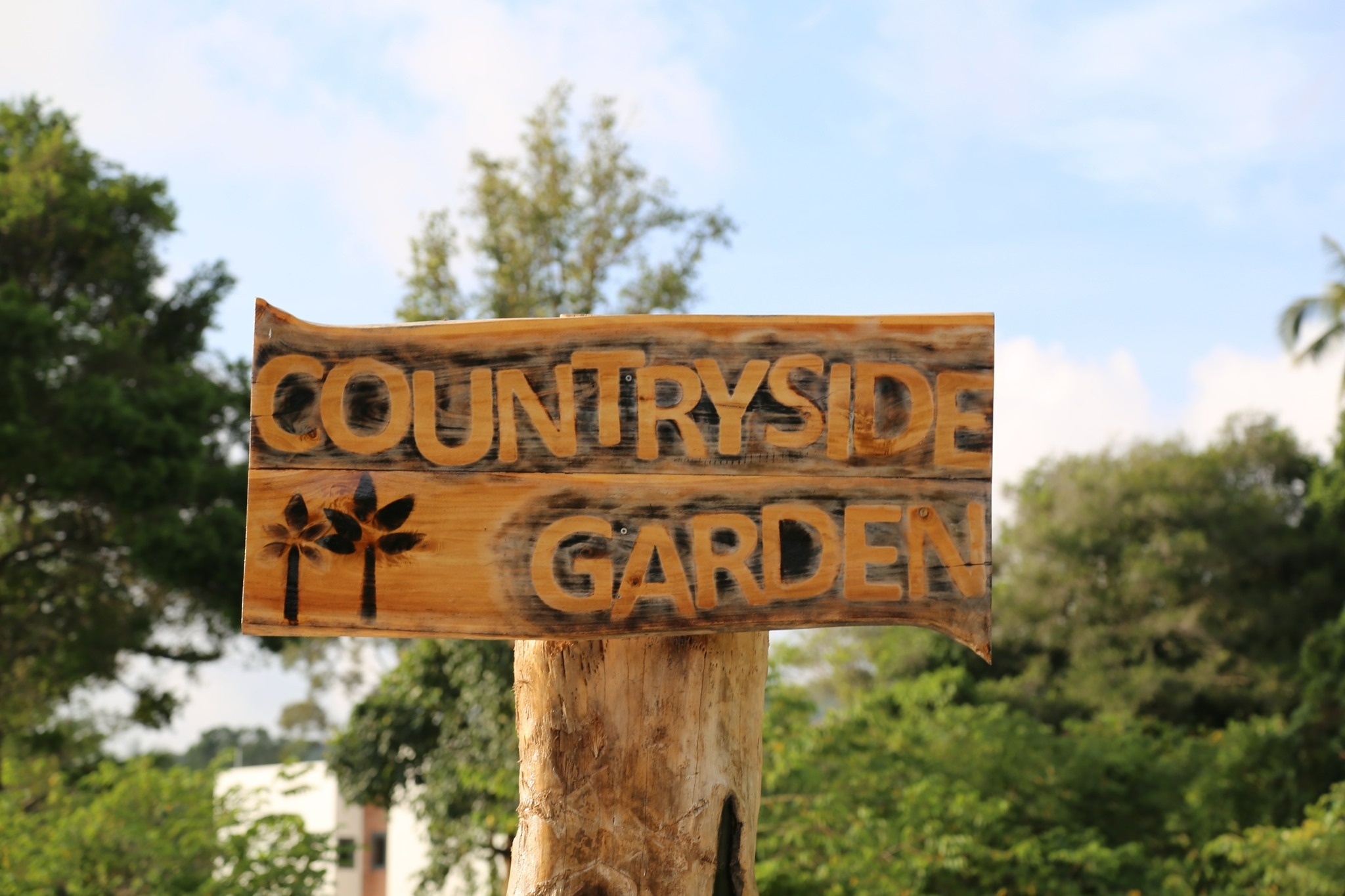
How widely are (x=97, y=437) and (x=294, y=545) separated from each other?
11649 millimetres

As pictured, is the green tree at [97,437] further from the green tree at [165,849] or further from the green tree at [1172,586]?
the green tree at [1172,586]

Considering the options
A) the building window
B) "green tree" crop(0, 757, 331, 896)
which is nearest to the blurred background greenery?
"green tree" crop(0, 757, 331, 896)

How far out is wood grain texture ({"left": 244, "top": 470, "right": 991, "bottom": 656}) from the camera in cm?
238

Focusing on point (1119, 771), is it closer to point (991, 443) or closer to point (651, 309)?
point (651, 309)

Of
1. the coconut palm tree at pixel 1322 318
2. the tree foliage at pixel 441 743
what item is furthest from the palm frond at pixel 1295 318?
the tree foliage at pixel 441 743

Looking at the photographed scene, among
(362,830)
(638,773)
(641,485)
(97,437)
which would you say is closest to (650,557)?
(641,485)

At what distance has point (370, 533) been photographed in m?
2.42

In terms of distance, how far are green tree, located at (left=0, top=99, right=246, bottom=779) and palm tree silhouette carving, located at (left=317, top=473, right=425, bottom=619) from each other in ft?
36.0

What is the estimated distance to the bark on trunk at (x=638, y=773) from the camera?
2.40m

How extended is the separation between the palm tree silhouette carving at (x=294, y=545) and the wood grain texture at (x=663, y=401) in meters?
0.11

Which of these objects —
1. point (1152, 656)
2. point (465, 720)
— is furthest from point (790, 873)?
point (1152, 656)

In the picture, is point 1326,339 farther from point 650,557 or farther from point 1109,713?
point 650,557

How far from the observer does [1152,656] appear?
18.0 m

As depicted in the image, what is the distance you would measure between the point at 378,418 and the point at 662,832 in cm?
101
